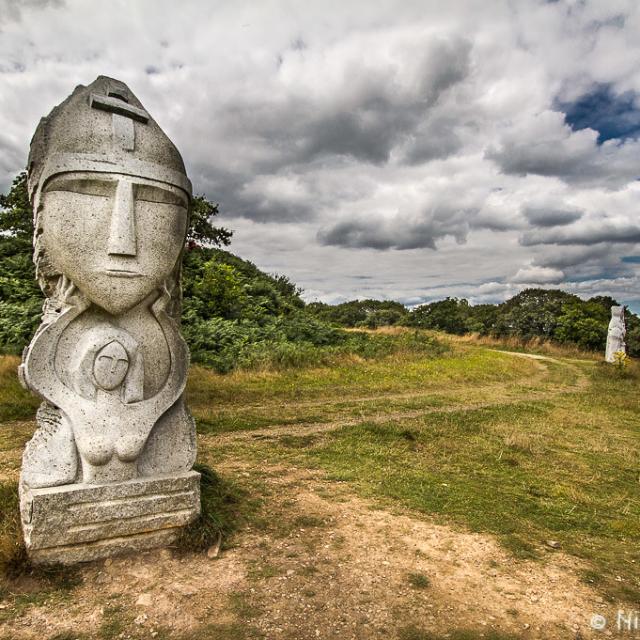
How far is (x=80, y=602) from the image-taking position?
3004mm

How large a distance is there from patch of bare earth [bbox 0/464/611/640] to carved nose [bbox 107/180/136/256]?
2.01 metres

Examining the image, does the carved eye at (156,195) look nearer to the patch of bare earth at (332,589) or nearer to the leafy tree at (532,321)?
the patch of bare earth at (332,589)

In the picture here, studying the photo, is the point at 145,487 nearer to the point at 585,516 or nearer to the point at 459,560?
the point at 459,560

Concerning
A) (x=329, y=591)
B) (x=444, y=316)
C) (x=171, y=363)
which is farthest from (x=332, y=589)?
(x=444, y=316)

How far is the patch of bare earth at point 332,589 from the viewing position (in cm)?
287

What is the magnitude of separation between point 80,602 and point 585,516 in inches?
162

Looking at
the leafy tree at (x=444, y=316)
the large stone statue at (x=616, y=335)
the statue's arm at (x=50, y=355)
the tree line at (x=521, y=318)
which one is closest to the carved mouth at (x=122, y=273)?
the statue's arm at (x=50, y=355)

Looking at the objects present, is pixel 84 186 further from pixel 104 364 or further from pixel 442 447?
pixel 442 447

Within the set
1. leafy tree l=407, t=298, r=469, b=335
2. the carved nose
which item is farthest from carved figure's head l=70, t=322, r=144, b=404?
leafy tree l=407, t=298, r=469, b=335

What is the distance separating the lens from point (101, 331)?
3.61 metres

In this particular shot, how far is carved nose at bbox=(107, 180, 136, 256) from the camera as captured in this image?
3.43 metres

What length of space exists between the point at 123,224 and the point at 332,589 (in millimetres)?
2659

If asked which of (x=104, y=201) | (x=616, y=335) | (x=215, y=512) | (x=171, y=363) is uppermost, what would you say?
(x=104, y=201)

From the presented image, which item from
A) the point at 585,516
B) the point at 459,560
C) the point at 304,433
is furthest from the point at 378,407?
the point at 459,560
